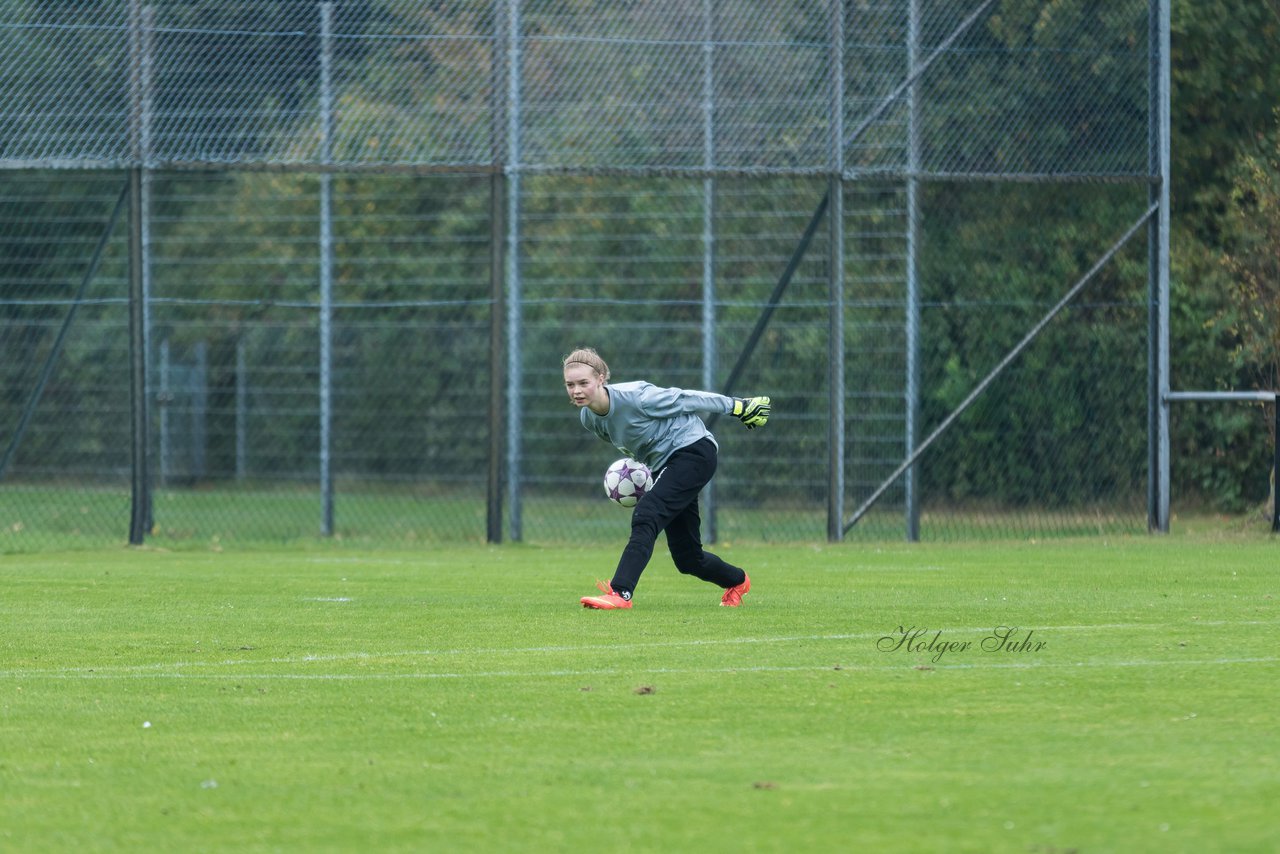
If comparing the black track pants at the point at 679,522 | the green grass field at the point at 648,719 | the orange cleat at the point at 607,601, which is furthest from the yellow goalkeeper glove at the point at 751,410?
the orange cleat at the point at 607,601

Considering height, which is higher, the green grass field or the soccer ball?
the soccer ball

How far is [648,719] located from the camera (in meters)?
6.41

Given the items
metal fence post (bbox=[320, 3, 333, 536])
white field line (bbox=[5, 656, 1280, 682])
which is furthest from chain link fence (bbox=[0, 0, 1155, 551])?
white field line (bbox=[5, 656, 1280, 682])

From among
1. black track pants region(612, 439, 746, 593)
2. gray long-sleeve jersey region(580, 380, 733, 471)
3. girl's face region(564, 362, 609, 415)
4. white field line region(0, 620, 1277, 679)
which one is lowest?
white field line region(0, 620, 1277, 679)

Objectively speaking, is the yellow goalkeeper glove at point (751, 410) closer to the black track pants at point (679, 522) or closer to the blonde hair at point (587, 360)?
the black track pants at point (679, 522)

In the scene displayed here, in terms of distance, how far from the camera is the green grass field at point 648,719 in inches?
192

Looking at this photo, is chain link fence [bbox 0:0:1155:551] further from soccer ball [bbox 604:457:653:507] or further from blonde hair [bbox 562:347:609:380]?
blonde hair [bbox 562:347:609:380]

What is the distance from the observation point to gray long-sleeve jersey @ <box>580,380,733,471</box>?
33.5 feet

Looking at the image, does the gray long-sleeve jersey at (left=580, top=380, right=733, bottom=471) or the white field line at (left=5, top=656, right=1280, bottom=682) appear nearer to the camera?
the white field line at (left=5, top=656, right=1280, bottom=682)

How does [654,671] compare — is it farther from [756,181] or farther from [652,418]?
[756,181]

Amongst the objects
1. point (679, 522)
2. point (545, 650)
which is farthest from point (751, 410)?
point (545, 650)

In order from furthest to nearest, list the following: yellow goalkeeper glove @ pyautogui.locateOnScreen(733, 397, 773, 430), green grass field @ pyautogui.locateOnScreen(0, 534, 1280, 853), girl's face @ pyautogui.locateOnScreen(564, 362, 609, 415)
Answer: yellow goalkeeper glove @ pyautogui.locateOnScreen(733, 397, 773, 430) → girl's face @ pyautogui.locateOnScreen(564, 362, 609, 415) → green grass field @ pyautogui.locateOnScreen(0, 534, 1280, 853)

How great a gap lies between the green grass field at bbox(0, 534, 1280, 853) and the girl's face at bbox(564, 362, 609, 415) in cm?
116

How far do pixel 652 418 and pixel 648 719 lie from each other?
407 cm
